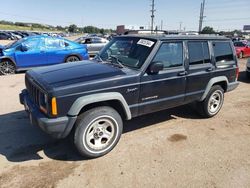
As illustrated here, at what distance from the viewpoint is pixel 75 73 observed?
3.63 m

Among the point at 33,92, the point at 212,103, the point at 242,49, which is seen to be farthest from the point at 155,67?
the point at 242,49

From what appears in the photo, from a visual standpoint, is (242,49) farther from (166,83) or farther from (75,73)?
(75,73)

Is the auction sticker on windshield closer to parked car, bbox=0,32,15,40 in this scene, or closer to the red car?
the red car

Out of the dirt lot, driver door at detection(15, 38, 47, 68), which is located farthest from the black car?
driver door at detection(15, 38, 47, 68)

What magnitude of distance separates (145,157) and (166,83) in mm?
1350

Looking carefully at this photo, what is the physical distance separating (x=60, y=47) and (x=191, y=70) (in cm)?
751

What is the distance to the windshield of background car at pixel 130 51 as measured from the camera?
3.94 m

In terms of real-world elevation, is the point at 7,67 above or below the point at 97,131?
above

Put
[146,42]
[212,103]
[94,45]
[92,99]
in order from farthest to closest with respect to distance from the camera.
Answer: [94,45] → [212,103] → [146,42] → [92,99]

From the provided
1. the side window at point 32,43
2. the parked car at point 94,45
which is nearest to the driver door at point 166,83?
the side window at point 32,43

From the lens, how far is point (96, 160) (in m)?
3.58

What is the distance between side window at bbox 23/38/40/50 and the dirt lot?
17.7ft

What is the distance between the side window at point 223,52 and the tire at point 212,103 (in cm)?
64

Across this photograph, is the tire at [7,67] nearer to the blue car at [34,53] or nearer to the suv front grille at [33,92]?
the blue car at [34,53]
